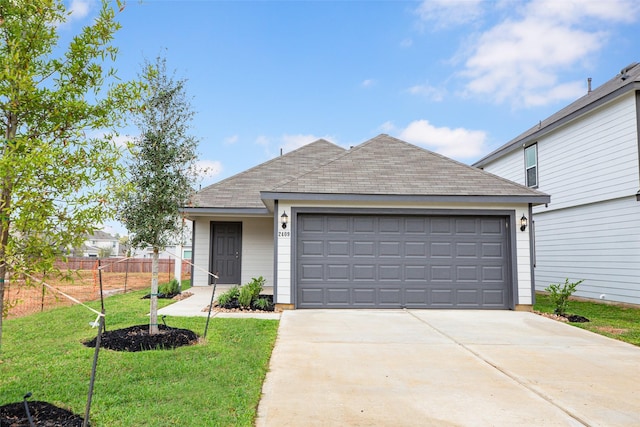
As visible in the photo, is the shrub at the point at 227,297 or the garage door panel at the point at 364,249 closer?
the shrub at the point at 227,297

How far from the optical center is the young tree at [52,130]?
2.74 meters

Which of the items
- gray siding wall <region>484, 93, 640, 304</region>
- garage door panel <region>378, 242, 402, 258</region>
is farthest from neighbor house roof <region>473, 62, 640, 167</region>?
garage door panel <region>378, 242, 402, 258</region>

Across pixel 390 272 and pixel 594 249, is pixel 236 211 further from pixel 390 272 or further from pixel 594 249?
pixel 594 249

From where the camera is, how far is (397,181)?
9.39m

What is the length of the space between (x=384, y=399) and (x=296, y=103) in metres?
16.1

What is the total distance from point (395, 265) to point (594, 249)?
6237mm

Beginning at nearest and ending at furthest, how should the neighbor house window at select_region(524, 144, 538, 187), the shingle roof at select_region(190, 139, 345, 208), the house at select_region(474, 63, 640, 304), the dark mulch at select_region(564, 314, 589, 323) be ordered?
the dark mulch at select_region(564, 314, 589, 323)
the house at select_region(474, 63, 640, 304)
the shingle roof at select_region(190, 139, 345, 208)
the neighbor house window at select_region(524, 144, 538, 187)

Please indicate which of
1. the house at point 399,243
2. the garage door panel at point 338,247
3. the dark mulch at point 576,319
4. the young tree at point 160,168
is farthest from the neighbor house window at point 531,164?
the young tree at point 160,168

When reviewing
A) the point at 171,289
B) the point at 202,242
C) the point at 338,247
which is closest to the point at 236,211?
the point at 202,242

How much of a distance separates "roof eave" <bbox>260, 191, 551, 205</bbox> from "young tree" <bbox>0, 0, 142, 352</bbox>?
17.5 feet

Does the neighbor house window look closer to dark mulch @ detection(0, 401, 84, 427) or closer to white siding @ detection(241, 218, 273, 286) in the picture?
white siding @ detection(241, 218, 273, 286)

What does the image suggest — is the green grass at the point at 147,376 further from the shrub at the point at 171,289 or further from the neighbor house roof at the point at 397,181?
the shrub at the point at 171,289

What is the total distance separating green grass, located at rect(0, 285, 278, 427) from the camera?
10.9ft

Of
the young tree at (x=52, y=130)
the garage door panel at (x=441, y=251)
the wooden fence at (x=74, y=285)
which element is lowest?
the wooden fence at (x=74, y=285)
